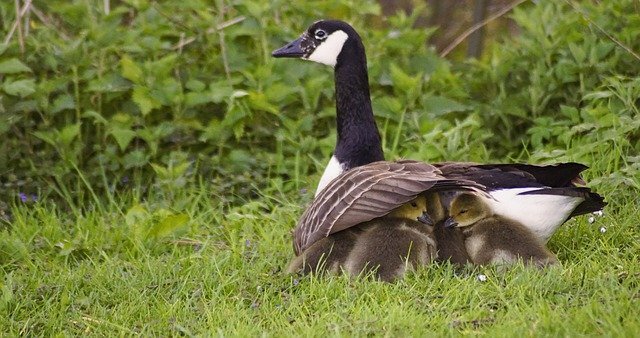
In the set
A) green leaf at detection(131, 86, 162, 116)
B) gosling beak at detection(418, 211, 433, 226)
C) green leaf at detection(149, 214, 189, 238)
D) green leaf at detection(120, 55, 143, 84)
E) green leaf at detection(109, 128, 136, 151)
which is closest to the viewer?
gosling beak at detection(418, 211, 433, 226)

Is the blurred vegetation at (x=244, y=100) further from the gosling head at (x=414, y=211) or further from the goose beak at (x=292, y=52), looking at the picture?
the gosling head at (x=414, y=211)

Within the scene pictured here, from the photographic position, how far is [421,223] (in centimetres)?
502

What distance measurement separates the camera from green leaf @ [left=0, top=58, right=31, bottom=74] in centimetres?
698

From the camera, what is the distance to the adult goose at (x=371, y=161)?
4.95 m

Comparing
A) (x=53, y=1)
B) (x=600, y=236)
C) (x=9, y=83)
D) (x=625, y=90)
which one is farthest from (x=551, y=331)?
(x=53, y=1)

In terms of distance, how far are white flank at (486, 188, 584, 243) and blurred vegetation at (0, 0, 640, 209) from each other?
1562 mm

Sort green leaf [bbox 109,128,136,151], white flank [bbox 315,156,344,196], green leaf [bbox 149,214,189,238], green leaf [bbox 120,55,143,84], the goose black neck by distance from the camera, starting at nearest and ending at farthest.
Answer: green leaf [bbox 149,214,189,238] < white flank [bbox 315,156,344,196] < the goose black neck < green leaf [bbox 109,128,136,151] < green leaf [bbox 120,55,143,84]

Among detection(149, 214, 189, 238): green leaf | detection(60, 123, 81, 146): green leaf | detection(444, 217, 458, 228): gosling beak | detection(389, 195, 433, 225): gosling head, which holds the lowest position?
detection(149, 214, 189, 238): green leaf

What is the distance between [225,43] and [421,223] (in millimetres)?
3326

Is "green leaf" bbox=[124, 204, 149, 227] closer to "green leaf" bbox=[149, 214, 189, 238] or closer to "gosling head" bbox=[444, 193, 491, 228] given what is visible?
Answer: "green leaf" bbox=[149, 214, 189, 238]

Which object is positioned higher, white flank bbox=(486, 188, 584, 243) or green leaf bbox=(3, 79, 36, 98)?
white flank bbox=(486, 188, 584, 243)

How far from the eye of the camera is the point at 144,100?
720 centimetres

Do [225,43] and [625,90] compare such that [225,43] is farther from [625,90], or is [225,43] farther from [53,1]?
[625,90]

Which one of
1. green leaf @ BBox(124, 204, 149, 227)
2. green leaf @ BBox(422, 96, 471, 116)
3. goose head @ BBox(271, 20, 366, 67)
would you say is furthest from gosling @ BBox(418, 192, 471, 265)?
green leaf @ BBox(422, 96, 471, 116)
